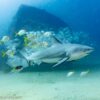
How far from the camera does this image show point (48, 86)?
15.8 ft

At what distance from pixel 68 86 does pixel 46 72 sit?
909 mm

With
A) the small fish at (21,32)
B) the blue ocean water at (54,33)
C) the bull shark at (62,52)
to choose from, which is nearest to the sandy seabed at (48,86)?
the blue ocean water at (54,33)

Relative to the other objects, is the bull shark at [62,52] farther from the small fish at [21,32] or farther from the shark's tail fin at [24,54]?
the small fish at [21,32]

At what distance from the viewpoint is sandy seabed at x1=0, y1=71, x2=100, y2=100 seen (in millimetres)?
4372

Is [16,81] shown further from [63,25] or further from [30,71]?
[63,25]

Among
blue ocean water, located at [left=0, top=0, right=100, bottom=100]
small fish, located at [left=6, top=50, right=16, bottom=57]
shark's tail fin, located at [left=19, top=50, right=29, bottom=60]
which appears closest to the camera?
shark's tail fin, located at [left=19, top=50, right=29, bottom=60]

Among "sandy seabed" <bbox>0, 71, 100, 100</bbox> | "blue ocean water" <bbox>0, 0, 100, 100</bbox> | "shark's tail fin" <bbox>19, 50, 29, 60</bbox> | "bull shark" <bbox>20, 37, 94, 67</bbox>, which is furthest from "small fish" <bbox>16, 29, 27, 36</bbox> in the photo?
"bull shark" <bbox>20, 37, 94, 67</bbox>

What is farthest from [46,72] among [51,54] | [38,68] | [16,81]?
[51,54]

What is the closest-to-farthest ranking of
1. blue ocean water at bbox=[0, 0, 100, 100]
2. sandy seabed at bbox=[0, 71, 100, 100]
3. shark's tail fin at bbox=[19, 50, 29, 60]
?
sandy seabed at bbox=[0, 71, 100, 100] → shark's tail fin at bbox=[19, 50, 29, 60] → blue ocean water at bbox=[0, 0, 100, 100]

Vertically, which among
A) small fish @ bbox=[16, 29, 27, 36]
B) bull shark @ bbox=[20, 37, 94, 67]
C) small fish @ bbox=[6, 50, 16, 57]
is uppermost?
small fish @ bbox=[16, 29, 27, 36]

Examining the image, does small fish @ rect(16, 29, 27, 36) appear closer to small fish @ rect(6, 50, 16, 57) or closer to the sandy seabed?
small fish @ rect(6, 50, 16, 57)

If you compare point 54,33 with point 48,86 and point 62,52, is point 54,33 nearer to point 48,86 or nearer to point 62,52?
point 62,52

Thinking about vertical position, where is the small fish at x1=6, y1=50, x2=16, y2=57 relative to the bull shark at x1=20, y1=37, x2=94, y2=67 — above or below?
above

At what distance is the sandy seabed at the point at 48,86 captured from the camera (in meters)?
4.37
